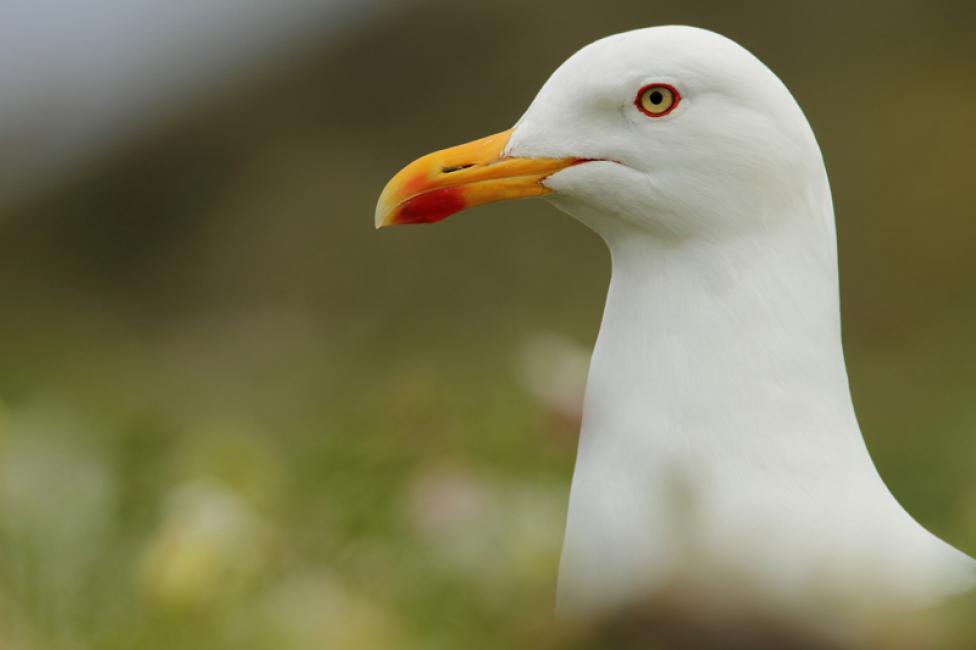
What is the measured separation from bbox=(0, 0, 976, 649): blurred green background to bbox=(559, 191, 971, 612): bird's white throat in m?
0.25

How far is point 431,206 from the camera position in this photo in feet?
11.8

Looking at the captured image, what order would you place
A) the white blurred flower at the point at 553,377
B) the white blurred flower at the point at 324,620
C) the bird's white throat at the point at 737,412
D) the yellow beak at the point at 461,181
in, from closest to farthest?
1. the white blurred flower at the point at 324,620
2. the white blurred flower at the point at 553,377
3. the bird's white throat at the point at 737,412
4. the yellow beak at the point at 461,181

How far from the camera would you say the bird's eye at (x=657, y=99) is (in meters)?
3.40

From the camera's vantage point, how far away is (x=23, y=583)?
2.00m

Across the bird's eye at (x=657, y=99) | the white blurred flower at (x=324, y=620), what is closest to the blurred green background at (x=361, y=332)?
the white blurred flower at (x=324, y=620)

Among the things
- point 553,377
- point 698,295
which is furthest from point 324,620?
point 698,295

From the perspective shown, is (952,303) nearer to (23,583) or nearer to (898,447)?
(898,447)

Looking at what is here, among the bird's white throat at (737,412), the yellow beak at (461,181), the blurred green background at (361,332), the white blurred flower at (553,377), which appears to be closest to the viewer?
the blurred green background at (361,332)

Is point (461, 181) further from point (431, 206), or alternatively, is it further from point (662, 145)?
point (662, 145)

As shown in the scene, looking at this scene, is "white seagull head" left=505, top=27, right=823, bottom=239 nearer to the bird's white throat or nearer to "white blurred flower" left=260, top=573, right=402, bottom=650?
the bird's white throat

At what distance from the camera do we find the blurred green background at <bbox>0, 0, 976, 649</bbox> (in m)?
1.90

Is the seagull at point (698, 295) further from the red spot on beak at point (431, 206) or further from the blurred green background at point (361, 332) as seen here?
the blurred green background at point (361, 332)

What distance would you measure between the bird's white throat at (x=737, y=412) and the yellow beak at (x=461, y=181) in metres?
0.24

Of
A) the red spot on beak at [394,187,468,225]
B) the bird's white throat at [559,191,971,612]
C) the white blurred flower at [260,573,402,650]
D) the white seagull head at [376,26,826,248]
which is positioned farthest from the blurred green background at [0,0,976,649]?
the white seagull head at [376,26,826,248]
